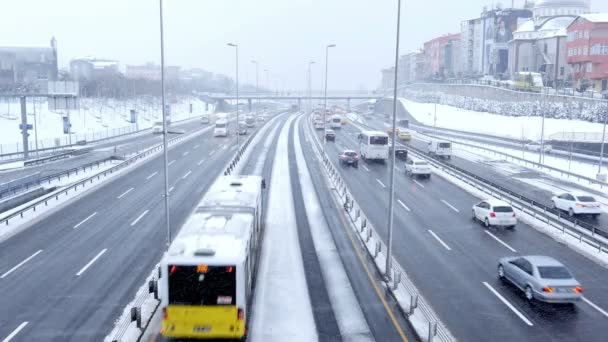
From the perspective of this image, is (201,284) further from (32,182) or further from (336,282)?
(32,182)

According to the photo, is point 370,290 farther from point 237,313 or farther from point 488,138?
point 488,138

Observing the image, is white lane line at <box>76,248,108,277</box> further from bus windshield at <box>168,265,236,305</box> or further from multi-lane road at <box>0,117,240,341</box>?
bus windshield at <box>168,265,236,305</box>

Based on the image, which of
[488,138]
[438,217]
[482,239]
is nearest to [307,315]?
[482,239]

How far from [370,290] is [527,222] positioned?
583 inches

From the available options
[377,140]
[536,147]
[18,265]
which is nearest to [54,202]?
[18,265]

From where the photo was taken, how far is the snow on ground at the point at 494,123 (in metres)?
72.2

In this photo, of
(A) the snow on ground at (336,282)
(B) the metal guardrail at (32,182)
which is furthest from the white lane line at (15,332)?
(B) the metal guardrail at (32,182)

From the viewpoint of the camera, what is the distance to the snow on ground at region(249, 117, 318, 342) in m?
15.4

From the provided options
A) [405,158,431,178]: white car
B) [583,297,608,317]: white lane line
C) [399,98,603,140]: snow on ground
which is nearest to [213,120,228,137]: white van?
[405,158,431,178]: white car

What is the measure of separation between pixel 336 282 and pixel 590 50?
80.7 m

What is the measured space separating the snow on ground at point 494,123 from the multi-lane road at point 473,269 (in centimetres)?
4091

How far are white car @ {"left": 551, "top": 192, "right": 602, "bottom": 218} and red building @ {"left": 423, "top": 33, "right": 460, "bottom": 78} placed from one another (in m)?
126

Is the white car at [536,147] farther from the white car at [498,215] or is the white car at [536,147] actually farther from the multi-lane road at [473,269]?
the white car at [498,215]

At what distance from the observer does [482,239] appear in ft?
86.8
